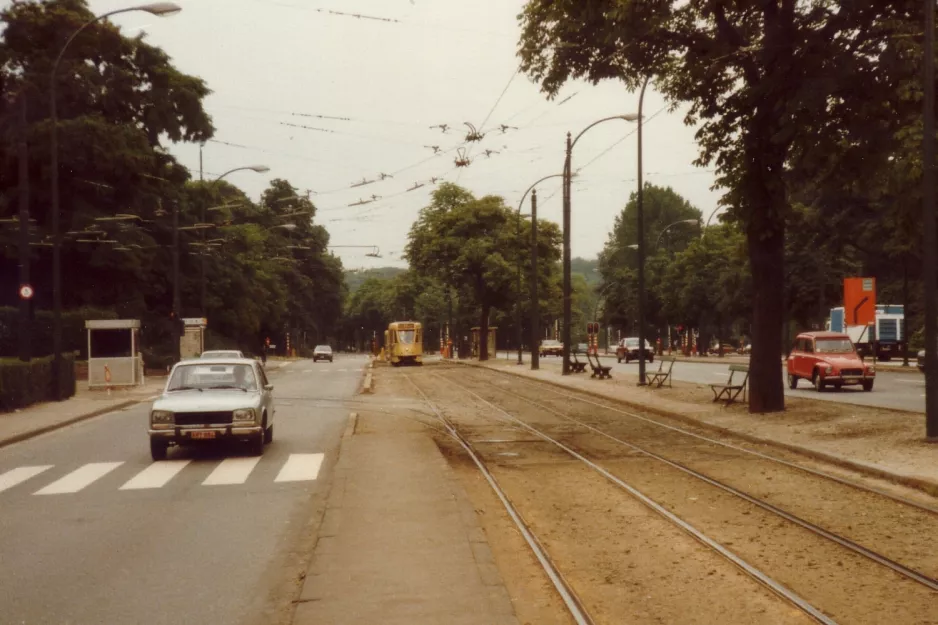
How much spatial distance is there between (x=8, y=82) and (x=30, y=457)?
3543cm

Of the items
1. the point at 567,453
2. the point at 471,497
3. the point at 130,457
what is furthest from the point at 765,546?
the point at 130,457

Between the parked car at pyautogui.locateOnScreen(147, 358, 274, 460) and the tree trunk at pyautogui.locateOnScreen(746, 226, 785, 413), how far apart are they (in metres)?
11.0

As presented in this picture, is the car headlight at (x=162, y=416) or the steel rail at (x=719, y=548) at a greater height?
the car headlight at (x=162, y=416)

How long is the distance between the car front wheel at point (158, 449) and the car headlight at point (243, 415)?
1.18 meters

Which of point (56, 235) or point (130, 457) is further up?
point (56, 235)

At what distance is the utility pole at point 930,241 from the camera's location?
53.8ft

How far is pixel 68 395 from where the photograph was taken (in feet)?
109

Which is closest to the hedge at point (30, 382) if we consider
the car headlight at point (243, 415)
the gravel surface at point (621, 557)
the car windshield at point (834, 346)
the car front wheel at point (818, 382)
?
the car headlight at point (243, 415)

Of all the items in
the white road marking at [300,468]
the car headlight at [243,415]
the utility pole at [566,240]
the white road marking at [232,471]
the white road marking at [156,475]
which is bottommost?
the white road marking at [156,475]

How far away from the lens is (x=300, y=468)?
51.5ft

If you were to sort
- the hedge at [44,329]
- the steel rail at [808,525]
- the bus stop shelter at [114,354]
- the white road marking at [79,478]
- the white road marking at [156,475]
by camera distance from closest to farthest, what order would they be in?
the steel rail at [808,525]
the white road marking at [79,478]
the white road marking at [156,475]
the bus stop shelter at [114,354]
the hedge at [44,329]

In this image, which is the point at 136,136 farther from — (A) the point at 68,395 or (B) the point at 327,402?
(B) the point at 327,402

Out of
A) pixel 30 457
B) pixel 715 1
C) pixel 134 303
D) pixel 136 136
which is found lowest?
pixel 30 457

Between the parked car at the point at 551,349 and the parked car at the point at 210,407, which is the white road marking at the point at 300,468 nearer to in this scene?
the parked car at the point at 210,407
